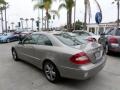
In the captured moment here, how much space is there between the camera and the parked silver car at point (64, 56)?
171 inches

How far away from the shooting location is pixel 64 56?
14.9 feet

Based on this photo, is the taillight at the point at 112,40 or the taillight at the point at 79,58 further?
the taillight at the point at 112,40

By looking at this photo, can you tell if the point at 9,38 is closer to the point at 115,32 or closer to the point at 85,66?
the point at 115,32

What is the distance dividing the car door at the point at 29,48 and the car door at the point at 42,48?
0.95 feet

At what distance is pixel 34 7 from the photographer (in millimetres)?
25656

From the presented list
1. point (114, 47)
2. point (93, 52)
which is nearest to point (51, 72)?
point (93, 52)

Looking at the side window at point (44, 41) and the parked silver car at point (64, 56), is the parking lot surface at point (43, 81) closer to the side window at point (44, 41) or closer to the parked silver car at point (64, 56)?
the parked silver car at point (64, 56)

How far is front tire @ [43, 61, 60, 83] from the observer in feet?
16.0

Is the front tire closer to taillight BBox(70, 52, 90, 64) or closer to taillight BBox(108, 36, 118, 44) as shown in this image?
taillight BBox(70, 52, 90, 64)

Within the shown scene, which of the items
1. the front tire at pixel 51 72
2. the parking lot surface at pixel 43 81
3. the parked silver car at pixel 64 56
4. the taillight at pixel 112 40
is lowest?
the parking lot surface at pixel 43 81

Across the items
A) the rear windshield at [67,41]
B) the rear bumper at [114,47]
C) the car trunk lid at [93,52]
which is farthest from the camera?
the rear bumper at [114,47]

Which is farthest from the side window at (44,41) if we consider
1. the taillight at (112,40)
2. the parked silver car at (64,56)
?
the taillight at (112,40)

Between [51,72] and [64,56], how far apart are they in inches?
32.7

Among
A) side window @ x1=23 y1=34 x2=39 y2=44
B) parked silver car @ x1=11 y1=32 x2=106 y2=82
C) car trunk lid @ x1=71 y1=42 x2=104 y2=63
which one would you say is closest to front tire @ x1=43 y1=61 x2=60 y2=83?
parked silver car @ x1=11 y1=32 x2=106 y2=82
